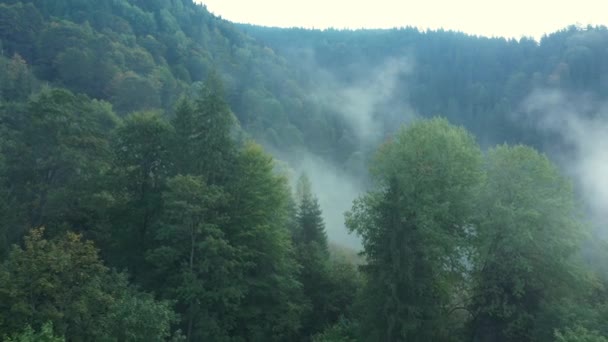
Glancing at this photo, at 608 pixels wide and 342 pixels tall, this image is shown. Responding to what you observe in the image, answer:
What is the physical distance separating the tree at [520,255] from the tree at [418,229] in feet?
4.21

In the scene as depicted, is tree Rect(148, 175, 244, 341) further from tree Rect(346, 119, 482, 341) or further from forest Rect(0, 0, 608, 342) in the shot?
tree Rect(346, 119, 482, 341)

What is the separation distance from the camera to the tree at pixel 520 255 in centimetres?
2409

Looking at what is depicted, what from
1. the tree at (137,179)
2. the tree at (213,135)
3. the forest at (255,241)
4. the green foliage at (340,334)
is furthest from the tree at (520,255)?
the tree at (137,179)

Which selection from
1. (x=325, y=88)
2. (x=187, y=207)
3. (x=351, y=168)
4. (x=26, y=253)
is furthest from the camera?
(x=325, y=88)

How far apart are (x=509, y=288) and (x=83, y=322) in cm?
1894

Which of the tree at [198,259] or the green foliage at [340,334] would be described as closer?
the tree at [198,259]

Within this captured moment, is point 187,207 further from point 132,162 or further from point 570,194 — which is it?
point 570,194

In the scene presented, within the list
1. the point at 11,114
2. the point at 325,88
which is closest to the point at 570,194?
the point at 11,114

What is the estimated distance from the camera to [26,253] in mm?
17922

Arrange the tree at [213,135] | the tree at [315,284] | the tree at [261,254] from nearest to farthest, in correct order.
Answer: the tree at [213,135], the tree at [261,254], the tree at [315,284]

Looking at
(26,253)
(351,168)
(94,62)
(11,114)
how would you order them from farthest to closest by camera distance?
(351,168)
(94,62)
(11,114)
(26,253)

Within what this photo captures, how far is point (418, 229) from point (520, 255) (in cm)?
565

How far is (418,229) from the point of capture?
2295 cm

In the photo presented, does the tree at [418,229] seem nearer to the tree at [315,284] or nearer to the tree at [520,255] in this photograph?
the tree at [520,255]
